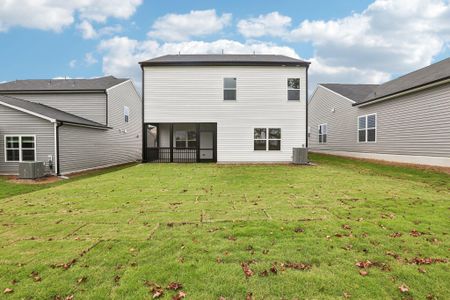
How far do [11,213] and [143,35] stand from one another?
2158 centimetres

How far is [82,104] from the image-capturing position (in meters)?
17.6

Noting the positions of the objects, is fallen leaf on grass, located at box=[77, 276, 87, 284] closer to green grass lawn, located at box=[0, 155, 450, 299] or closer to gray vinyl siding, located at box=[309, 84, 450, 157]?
green grass lawn, located at box=[0, 155, 450, 299]

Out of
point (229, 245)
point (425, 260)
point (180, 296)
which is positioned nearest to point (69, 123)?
point (229, 245)

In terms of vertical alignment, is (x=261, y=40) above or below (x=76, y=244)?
above

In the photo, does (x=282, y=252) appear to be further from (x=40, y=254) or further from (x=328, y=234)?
(x=40, y=254)

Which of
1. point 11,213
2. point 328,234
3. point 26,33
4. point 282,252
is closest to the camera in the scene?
point 282,252

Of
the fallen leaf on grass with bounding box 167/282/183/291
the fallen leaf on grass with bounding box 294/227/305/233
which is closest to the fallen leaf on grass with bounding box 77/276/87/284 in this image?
the fallen leaf on grass with bounding box 167/282/183/291

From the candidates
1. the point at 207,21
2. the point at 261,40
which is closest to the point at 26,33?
the point at 207,21

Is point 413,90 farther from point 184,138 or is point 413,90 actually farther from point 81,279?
point 81,279

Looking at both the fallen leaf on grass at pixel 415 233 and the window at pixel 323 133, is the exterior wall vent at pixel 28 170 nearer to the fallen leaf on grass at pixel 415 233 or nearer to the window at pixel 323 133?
the fallen leaf on grass at pixel 415 233

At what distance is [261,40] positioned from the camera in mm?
26734

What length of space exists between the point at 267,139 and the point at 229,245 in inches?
500

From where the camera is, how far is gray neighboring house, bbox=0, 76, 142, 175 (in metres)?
13.1

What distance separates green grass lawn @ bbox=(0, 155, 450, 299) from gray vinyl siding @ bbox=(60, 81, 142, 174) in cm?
749
